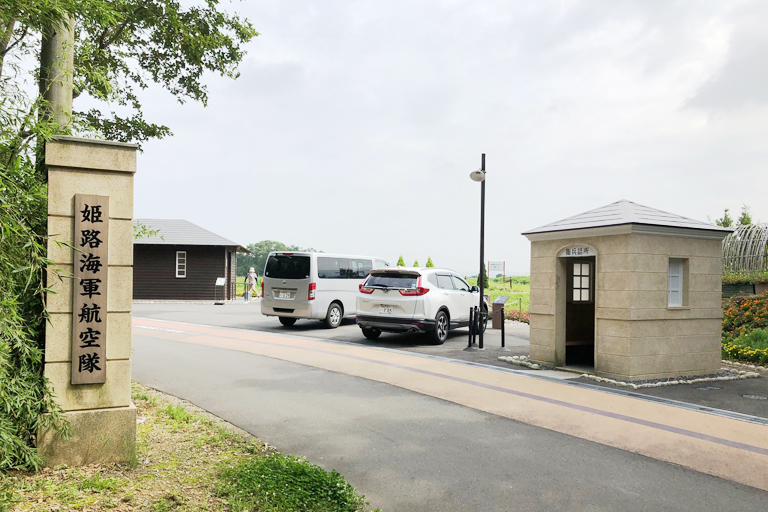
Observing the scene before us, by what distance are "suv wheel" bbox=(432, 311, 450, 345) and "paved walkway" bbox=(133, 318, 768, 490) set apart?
177cm

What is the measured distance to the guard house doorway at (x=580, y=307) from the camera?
37.1ft

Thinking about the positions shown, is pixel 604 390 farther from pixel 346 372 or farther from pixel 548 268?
pixel 346 372

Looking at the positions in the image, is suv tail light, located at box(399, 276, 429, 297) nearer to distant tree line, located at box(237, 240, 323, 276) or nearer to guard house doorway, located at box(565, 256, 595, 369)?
guard house doorway, located at box(565, 256, 595, 369)

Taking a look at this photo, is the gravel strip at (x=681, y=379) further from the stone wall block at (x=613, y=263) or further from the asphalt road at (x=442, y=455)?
the asphalt road at (x=442, y=455)

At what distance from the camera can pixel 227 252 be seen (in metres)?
33.3

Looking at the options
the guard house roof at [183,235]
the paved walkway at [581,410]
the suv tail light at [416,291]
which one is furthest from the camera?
the guard house roof at [183,235]

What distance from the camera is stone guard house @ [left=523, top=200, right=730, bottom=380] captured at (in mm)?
8875

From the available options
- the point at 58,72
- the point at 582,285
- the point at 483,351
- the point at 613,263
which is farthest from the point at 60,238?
the point at 582,285

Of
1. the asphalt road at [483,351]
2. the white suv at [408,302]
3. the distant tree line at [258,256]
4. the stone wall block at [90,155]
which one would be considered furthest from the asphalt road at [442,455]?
the distant tree line at [258,256]

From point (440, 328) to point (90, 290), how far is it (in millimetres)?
9783

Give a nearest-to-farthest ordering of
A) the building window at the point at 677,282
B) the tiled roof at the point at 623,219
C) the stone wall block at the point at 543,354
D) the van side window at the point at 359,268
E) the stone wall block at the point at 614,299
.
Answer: the stone wall block at the point at 614,299
the tiled roof at the point at 623,219
the building window at the point at 677,282
the stone wall block at the point at 543,354
the van side window at the point at 359,268

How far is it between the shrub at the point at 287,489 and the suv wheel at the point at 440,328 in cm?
880

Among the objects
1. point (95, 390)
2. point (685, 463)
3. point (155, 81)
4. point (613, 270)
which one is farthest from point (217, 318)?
point (685, 463)

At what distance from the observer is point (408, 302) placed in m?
12.8
